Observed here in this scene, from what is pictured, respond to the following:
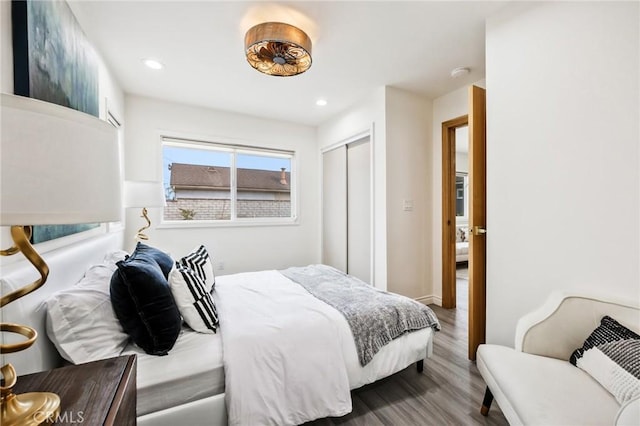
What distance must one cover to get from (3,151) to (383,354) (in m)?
1.81

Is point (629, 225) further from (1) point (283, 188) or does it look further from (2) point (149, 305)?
(1) point (283, 188)

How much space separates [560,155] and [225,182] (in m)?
3.66

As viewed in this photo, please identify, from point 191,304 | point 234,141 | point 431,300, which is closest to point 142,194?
point 191,304

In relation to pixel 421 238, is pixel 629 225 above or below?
above

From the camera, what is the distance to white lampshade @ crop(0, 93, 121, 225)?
50 cm

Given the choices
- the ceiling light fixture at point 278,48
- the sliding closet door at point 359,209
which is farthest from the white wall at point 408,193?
the ceiling light fixture at point 278,48

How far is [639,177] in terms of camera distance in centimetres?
127

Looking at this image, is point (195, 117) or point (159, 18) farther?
point (195, 117)

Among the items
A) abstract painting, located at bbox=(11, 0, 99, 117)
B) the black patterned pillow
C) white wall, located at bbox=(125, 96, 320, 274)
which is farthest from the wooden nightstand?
white wall, located at bbox=(125, 96, 320, 274)

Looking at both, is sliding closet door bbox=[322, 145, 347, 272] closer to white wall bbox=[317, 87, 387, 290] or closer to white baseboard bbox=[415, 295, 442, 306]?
white wall bbox=[317, 87, 387, 290]

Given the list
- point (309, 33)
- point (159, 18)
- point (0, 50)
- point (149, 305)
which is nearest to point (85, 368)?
point (149, 305)

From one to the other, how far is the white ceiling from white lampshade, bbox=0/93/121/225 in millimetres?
1703

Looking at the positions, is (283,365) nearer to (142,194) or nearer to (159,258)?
(159,258)

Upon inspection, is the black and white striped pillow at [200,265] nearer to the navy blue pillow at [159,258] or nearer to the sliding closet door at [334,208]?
the navy blue pillow at [159,258]
